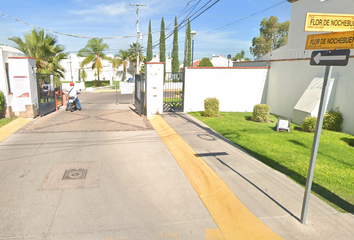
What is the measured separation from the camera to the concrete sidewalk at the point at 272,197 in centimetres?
381

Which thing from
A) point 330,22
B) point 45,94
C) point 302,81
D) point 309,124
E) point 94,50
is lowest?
point 309,124

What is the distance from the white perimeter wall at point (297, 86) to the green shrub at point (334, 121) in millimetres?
162

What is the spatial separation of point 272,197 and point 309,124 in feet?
19.2

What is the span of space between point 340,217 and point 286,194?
3.23ft

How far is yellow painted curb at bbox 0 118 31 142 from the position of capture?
8914 mm

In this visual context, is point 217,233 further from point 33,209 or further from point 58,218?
point 33,209

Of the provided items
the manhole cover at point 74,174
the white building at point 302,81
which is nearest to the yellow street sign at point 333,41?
the manhole cover at point 74,174

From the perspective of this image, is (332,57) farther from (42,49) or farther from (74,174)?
(42,49)

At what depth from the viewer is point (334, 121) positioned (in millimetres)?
9625

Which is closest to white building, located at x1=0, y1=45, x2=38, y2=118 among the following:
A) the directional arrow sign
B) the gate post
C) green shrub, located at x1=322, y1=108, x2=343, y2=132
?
the gate post

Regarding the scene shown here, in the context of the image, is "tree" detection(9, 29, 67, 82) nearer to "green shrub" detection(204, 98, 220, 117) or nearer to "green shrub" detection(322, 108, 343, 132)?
"green shrub" detection(204, 98, 220, 117)

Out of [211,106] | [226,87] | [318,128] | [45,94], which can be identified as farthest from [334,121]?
[45,94]

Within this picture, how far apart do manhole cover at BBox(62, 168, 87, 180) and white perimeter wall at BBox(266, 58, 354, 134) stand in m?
9.89

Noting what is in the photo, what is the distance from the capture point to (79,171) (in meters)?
5.88
